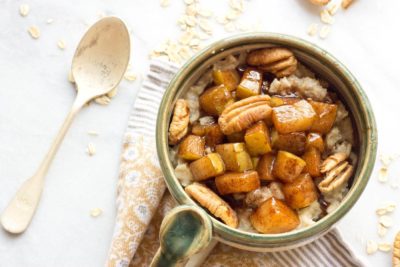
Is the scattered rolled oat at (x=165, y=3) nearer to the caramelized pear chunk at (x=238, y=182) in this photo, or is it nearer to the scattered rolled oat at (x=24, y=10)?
the scattered rolled oat at (x=24, y=10)

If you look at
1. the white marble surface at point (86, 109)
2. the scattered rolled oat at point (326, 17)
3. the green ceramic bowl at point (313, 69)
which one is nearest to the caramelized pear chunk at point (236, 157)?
the green ceramic bowl at point (313, 69)

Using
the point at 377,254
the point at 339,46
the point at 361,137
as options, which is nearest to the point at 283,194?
the point at 361,137

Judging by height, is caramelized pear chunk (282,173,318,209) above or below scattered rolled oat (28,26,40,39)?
above

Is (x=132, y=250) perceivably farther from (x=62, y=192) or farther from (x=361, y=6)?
(x=361, y=6)

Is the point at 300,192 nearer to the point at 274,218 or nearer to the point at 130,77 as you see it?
the point at 274,218

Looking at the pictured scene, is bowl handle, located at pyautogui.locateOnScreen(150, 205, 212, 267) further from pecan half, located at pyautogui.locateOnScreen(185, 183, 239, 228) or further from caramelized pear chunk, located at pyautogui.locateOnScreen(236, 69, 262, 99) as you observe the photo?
caramelized pear chunk, located at pyautogui.locateOnScreen(236, 69, 262, 99)

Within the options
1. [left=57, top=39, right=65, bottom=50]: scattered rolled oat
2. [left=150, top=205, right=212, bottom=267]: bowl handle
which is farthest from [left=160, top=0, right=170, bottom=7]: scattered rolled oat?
[left=150, top=205, right=212, bottom=267]: bowl handle
